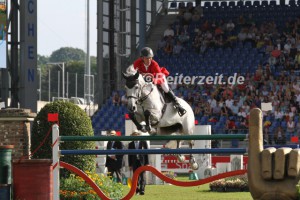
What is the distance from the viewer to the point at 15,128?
1572 centimetres

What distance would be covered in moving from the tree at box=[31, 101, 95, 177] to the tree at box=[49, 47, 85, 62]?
16970cm

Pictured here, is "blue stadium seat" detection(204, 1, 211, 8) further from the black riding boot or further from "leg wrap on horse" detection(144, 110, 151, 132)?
"leg wrap on horse" detection(144, 110, 151, 132)

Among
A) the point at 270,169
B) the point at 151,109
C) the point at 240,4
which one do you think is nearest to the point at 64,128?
the point at 151,109

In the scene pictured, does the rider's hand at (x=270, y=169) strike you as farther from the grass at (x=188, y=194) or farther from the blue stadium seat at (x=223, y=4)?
the blue stadium seat at (x=223, y=4)

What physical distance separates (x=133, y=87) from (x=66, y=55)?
176 meters

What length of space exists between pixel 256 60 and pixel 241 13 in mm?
4217

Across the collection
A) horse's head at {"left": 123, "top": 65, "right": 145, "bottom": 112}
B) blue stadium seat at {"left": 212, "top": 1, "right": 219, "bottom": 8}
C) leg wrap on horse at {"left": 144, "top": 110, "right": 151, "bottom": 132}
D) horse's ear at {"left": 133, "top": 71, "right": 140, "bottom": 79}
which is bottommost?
leg wrap on horse at {"left": 144, "top": 110, "right": 151, "bottom": 132}

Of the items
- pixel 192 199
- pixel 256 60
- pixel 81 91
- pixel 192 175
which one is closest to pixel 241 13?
pixel 256 60

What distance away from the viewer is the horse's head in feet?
46.7

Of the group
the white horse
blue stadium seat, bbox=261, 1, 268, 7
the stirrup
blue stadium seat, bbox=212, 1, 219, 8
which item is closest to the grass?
the white horse

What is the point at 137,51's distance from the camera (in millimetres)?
37094

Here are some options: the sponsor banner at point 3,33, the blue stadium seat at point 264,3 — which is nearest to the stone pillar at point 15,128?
the sponsor banner at point 3,33

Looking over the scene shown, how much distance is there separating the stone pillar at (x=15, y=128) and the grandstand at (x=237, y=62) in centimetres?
1562

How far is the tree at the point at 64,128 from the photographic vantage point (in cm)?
1659
